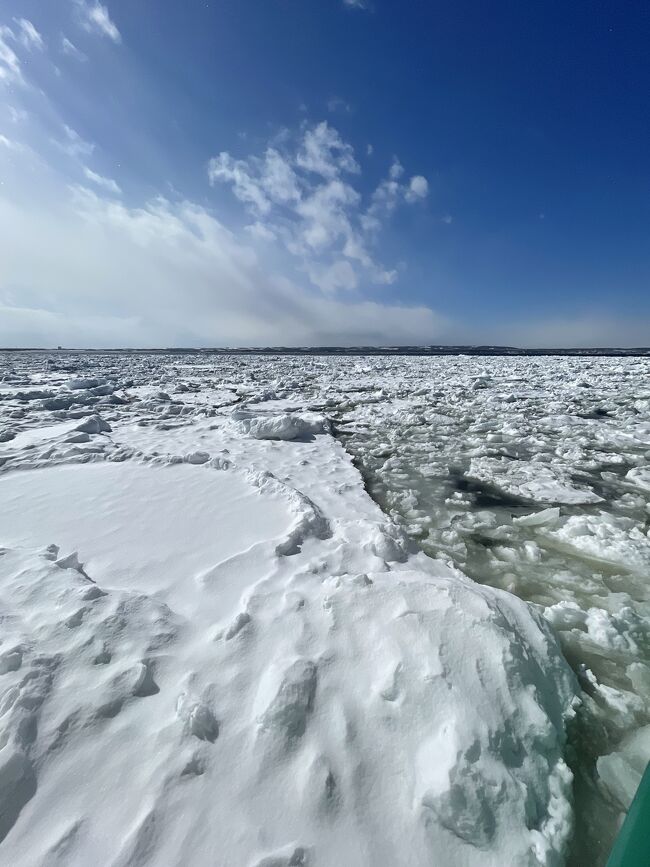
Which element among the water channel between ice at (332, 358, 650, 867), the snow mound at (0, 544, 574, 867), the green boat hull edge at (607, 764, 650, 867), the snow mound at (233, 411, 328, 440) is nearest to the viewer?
the green boat hull edge at (607, 764, 650, 867)

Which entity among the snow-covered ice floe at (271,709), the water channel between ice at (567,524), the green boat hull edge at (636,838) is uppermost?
the green boat hull edge at (636,838)

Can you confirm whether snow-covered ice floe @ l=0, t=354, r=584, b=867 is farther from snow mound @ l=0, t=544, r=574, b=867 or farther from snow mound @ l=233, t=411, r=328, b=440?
snow mound @ l=233, t=411, r=328, b=440

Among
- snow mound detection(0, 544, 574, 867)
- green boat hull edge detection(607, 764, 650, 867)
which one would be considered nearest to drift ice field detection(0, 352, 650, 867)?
snow mound detection(0, 544, 574, 867)

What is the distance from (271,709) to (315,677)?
0.27 metres

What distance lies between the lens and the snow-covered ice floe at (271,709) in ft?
4.54

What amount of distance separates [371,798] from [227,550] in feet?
6.97

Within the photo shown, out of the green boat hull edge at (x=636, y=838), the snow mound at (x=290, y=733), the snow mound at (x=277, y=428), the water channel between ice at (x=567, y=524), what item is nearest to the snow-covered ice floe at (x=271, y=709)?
the snow mound at (x=290, y=733)

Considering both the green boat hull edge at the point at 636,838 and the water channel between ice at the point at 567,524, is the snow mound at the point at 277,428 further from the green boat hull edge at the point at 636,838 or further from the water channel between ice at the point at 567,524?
the green boat hull edge at the point at 636,838

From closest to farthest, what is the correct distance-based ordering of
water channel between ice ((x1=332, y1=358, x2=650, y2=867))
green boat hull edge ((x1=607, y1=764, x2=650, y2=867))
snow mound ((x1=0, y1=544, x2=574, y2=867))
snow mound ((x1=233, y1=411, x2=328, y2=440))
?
green boat hull edge ((x1=607, y1=764, x2=650, y2=867))
snow mound ((x1=0, y1=544, x2=574, y2=867))
water channel between ice ((x1=332, y1=358, x2=650, y2=867))
snow mound ((x1=233, y1=411, x2=328, y2=440))

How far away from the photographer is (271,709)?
1.78m

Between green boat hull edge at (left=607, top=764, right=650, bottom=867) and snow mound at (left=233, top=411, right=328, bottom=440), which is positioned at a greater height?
green boat hull edge at (left=607, top=764, right=650, bottom=867)

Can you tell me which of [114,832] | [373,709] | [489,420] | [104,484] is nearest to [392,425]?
[489,420]

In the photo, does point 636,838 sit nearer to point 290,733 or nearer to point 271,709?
point 290,733

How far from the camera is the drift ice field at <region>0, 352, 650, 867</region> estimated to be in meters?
1.41
